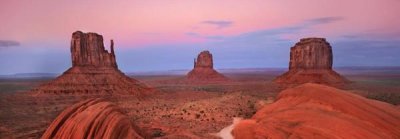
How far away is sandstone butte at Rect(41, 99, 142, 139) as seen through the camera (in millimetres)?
15906

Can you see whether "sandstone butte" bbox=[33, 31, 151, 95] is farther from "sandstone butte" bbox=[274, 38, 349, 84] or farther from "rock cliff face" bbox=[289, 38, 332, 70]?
"rock cliff face" bbox=[289, 38, 332, 70]

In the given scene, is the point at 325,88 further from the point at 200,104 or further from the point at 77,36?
the point at 77,36

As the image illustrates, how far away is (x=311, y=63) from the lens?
11238 centimetres

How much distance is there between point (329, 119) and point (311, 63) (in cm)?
9989

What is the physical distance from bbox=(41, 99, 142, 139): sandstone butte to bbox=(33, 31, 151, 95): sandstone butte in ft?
201

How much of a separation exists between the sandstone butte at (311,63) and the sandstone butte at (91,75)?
52.5 m

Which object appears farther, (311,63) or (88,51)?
(311,63)

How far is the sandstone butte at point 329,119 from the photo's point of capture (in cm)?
1630

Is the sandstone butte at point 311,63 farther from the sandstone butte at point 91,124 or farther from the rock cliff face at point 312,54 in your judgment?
the sandstone butte at point 91,124

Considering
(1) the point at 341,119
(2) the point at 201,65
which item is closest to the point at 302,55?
(2) the point at 201,65

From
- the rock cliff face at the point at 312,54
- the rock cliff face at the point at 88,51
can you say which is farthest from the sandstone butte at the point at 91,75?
the rock cliff face at the point at 312,54

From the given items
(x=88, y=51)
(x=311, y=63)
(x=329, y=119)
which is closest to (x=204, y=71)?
(x=311, y=63)

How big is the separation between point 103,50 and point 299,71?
211 feet

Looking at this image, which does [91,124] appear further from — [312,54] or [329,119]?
[312,54]
